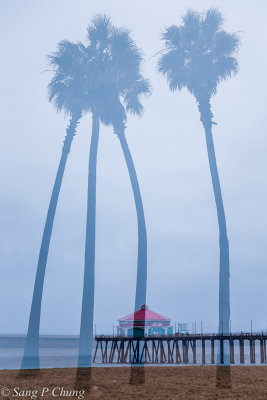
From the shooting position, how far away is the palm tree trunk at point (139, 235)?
56.0m

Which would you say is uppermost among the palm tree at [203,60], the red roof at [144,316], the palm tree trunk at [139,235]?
→ the palm tree at [203,60]

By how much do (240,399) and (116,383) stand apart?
8779 mm

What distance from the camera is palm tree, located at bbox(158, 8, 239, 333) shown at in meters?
56.7

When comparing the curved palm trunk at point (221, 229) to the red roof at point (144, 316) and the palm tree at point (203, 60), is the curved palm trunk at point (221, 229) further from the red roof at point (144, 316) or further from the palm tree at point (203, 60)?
the red roof at point (144, 316)

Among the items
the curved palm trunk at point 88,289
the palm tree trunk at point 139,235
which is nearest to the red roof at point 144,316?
the palm tree trunk at point 139,235

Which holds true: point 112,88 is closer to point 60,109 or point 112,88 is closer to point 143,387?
point 60,109

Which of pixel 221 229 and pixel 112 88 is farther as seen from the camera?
pixel 112 88

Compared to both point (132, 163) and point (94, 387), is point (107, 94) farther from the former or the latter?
point (94, 387)

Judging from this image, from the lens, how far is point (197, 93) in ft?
186

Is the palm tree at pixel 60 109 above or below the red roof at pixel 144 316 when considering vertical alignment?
above

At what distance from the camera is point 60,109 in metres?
57.8

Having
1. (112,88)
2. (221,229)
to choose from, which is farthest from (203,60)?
(221,229)

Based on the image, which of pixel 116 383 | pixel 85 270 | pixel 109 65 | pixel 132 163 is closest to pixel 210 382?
pixel 116 383

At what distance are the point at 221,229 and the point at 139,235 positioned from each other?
9645mm
